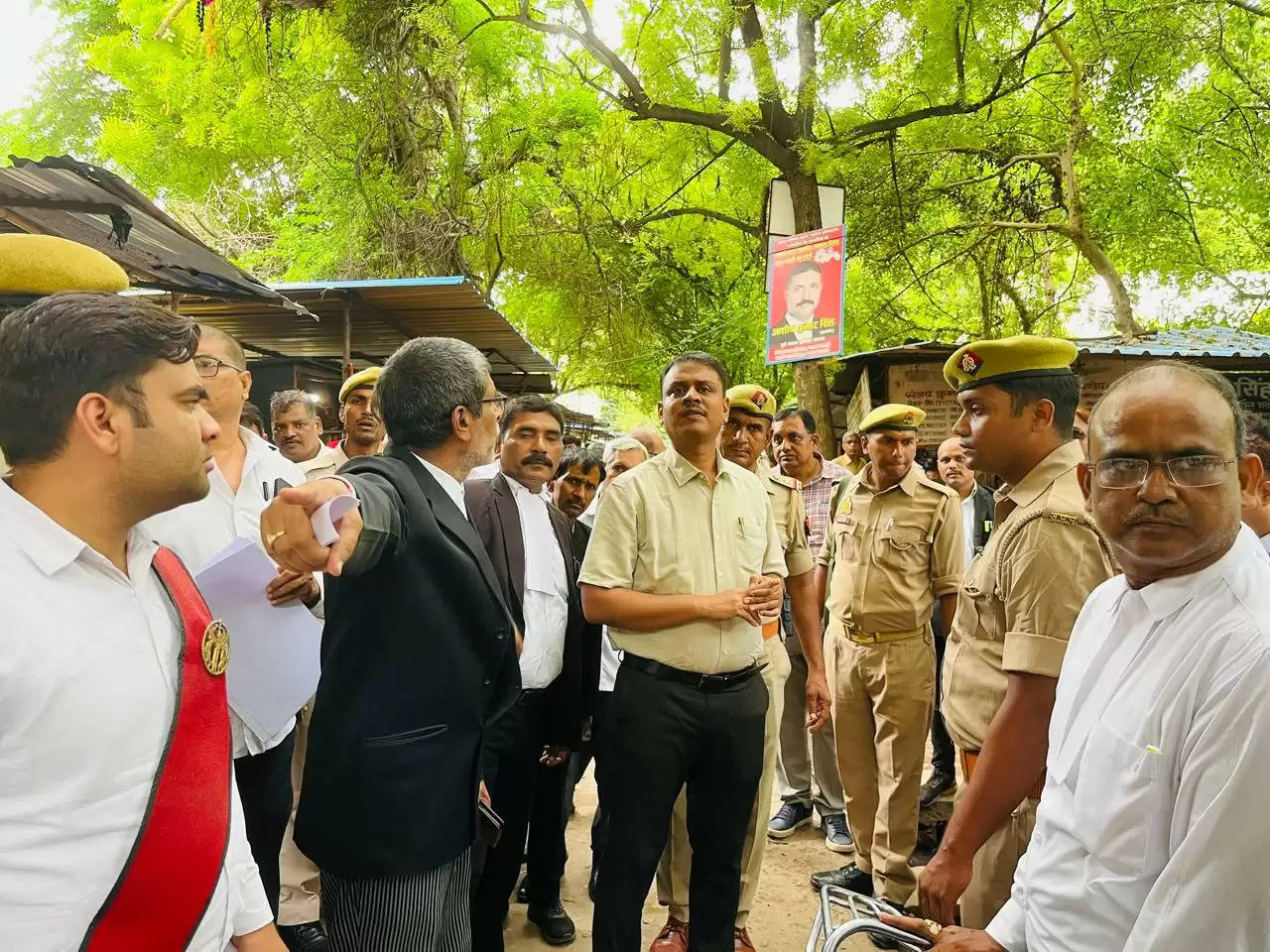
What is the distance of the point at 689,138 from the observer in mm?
10508

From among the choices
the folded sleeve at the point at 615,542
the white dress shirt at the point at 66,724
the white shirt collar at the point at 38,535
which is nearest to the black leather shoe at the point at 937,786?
the folded sleeve at the point at 615,542

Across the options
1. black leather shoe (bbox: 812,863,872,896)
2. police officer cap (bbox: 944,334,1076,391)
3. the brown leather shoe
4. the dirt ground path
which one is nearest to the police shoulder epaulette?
police officer cap (bbox: 944,334,1076,391)

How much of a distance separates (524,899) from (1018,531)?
9.36ft

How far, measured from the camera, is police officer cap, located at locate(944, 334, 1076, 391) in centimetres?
219

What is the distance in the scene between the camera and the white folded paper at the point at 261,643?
1.84m

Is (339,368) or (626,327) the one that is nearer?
(339,368)

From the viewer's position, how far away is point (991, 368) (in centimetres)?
223

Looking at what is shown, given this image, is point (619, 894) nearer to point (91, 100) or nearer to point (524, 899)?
point (524, 899)

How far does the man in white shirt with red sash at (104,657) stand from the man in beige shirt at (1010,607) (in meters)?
1.57

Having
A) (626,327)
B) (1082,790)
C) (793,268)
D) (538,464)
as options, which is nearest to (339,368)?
(626,327)

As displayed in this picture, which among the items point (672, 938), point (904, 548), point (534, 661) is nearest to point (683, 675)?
point (534, 661)

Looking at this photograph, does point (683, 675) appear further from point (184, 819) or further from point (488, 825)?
point (184, 819)

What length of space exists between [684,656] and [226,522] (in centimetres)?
151

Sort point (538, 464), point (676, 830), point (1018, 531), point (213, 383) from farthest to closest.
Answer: point (538, 464)
point (676, 830)
point (213, 383)
point (1018, 531)
